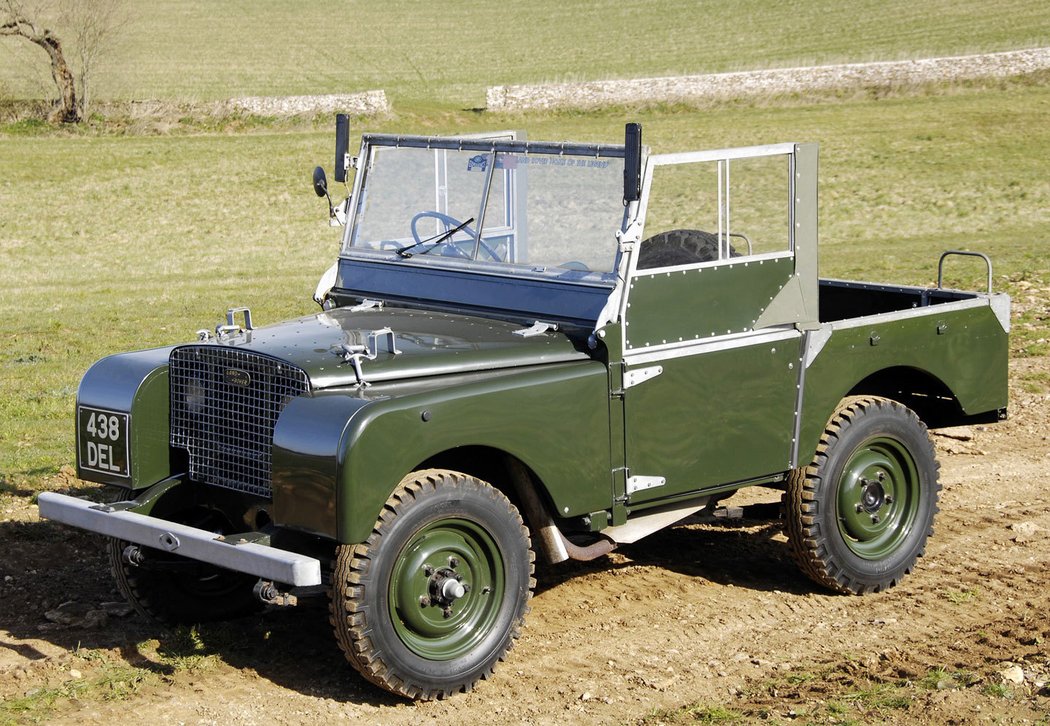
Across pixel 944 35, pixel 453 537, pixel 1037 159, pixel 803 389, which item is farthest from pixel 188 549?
pixel 944 35

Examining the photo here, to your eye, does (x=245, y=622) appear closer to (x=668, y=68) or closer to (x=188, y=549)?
(x=188, y=549)

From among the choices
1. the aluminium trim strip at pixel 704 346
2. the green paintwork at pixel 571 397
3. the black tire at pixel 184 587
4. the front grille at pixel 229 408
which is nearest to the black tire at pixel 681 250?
the green paintwork at pixel 571 397

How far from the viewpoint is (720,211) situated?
617 centimetres

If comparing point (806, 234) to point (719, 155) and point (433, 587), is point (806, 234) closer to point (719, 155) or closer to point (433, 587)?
point (719, 155)

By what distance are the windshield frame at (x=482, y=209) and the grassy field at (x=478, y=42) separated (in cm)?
3134

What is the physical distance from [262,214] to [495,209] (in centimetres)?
1991

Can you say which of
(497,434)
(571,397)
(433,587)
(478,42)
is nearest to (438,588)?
(433,587)

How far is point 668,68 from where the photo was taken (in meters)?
42.2

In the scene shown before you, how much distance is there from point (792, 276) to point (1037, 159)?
24140mm

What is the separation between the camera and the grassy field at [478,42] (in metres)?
40.7

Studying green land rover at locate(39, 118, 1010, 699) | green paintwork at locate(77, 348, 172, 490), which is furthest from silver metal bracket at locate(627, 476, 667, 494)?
green paintwork at locate(77, 348, 172, 490)

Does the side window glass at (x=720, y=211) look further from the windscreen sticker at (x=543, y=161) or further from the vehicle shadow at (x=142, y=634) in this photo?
the vehicle shadow at (x=142, y=634)

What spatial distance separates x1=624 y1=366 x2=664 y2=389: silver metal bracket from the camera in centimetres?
580

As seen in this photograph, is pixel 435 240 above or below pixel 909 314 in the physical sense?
above
